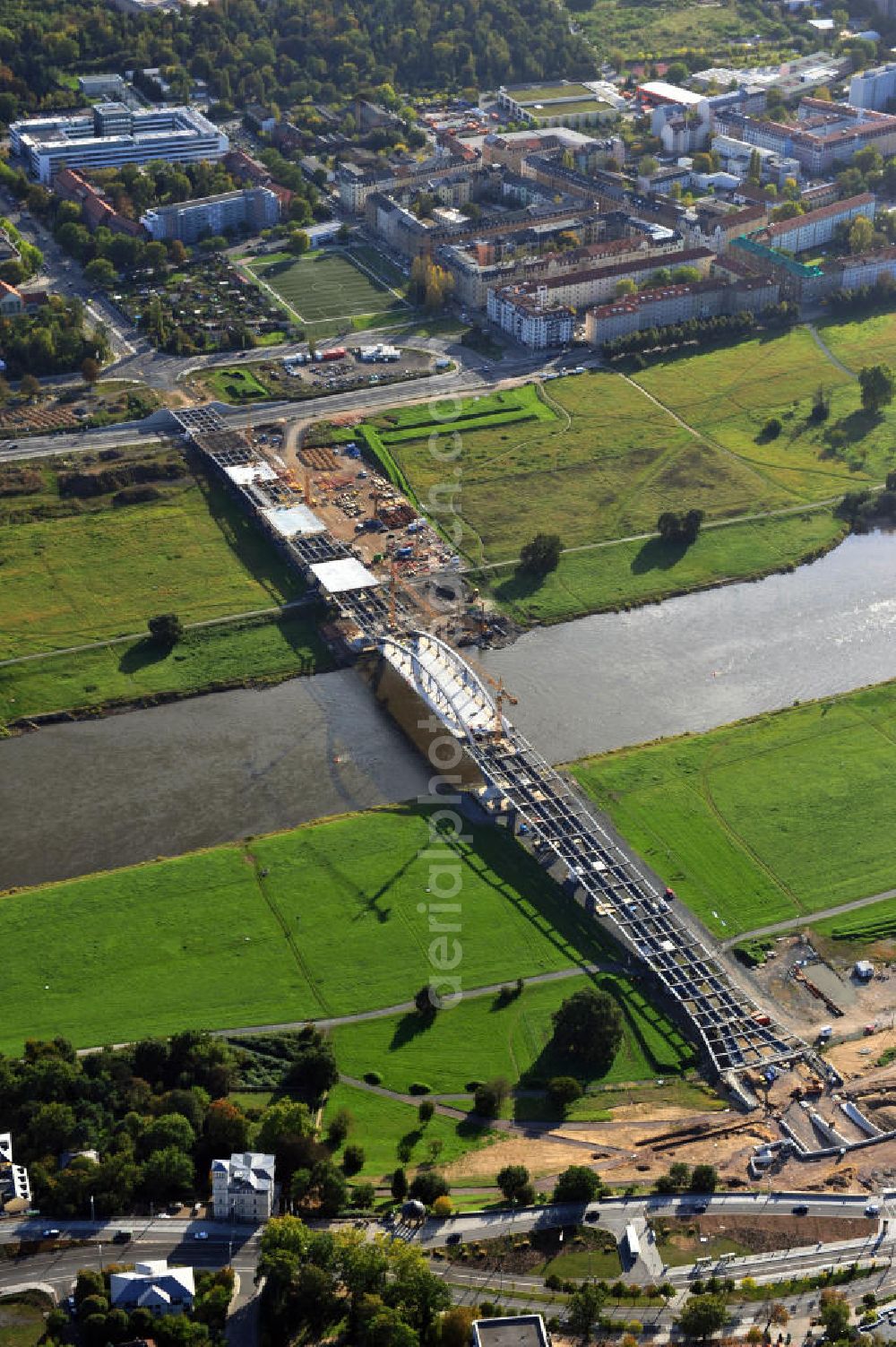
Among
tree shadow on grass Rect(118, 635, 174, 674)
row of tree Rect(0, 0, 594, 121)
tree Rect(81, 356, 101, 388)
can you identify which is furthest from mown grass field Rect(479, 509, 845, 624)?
row of tree Rect(0, 0, 594, 121)

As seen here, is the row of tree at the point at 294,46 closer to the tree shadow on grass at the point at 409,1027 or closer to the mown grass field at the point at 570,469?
the mown grass field at the point at 570,469

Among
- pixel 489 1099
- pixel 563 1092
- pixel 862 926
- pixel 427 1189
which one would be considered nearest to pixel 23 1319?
pixel 427 1189

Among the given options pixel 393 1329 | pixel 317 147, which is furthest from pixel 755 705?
pixel 317 147

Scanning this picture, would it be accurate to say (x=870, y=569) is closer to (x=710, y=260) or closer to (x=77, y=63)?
(x=710, y=260)

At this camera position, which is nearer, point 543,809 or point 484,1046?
point 484,1046

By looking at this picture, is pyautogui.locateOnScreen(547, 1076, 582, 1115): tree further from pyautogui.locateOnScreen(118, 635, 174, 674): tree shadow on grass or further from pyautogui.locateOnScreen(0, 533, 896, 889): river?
pyautogui.locateOnScreen(118, 635, 174, 674): tree shadow on grass

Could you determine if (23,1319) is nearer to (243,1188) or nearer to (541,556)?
(243,1188)

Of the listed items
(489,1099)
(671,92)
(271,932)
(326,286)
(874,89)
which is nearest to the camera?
(489,1099)
